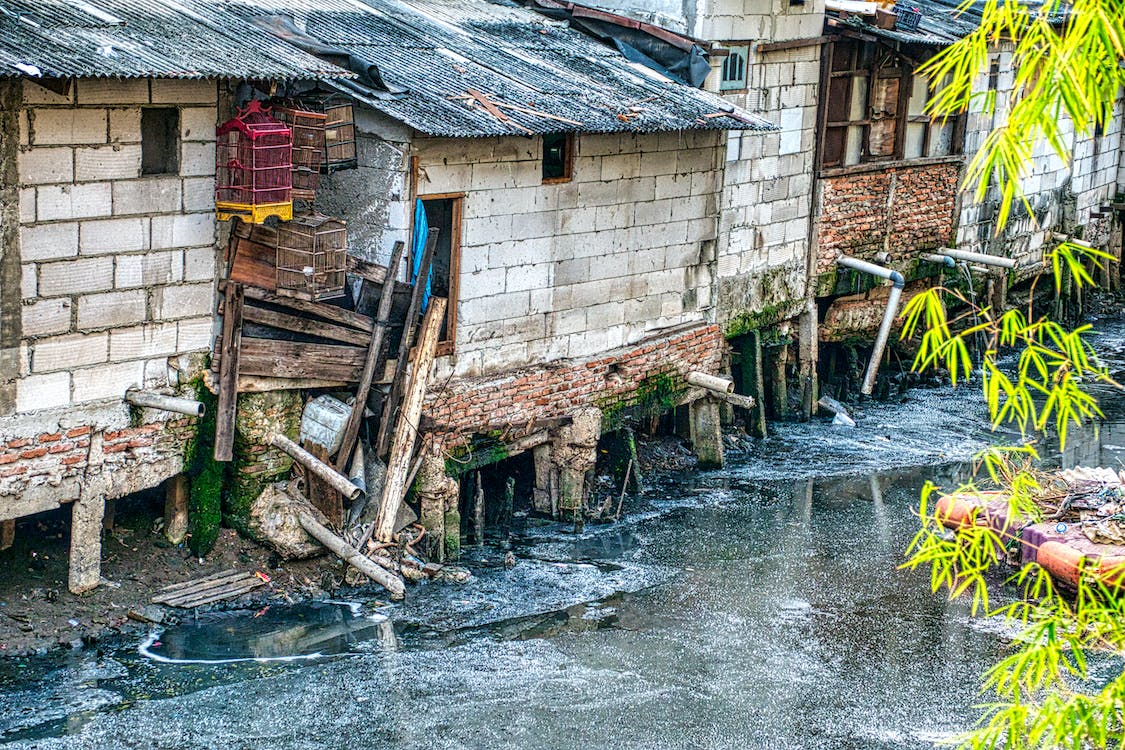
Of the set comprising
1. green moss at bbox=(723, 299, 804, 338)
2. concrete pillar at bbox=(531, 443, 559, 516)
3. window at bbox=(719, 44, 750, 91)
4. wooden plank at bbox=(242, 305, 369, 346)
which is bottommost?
concrete pillar at bbox=(531, 443, 559, 516)

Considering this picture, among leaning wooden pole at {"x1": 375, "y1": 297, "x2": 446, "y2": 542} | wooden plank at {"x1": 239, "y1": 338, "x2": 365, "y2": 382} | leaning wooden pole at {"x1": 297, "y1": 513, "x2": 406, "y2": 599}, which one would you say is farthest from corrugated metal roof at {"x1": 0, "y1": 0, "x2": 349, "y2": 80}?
leaning wooden pole at {"x1": 297, "y1": 513, "x2": 406, "y2": 599}

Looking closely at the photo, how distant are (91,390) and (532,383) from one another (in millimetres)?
5009

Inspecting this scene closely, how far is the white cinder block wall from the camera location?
1052 centimetres

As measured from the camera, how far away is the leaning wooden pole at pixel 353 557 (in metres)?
12.5

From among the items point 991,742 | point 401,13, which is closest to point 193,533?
point 401,13

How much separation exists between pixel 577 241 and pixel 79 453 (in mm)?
5969

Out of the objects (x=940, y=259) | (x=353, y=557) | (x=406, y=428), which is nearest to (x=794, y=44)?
(x=940, y=259)

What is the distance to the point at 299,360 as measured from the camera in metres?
12.3

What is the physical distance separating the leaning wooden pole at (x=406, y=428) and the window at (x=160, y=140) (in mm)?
2819

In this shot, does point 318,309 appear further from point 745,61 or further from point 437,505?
point 745,61

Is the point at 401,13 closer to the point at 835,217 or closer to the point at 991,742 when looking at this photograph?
the point at 835,217

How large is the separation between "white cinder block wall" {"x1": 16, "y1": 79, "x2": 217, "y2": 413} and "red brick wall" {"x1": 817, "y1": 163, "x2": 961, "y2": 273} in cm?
1056

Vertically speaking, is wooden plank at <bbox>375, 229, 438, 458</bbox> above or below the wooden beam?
below

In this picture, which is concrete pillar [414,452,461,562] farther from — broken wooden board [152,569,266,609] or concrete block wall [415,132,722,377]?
broken wooden board [152,569,266,609]
